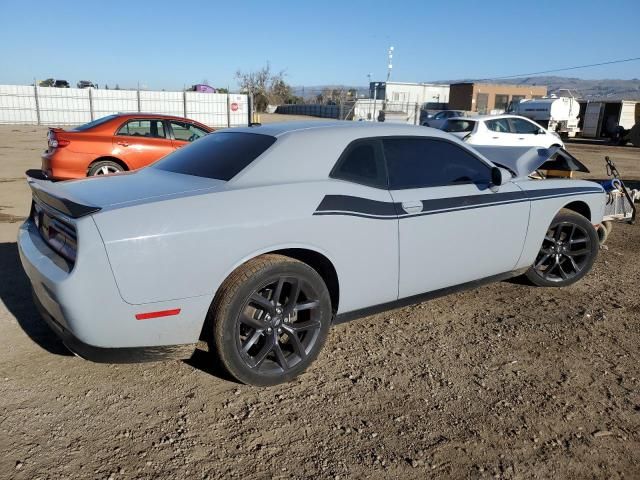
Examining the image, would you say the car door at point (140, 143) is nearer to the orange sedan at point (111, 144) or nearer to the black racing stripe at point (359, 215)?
the orange sedan at point (111, 144)

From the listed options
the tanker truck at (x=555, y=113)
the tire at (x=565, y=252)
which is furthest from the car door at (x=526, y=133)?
the tanker truck at (x=555, y=113)

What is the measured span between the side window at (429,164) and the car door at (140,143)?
6065 mm

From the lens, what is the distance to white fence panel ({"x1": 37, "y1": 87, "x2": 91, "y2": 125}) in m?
29.5

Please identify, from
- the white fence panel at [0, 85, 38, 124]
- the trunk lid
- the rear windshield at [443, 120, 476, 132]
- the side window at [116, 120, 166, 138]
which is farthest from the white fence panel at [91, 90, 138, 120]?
the trunk lid

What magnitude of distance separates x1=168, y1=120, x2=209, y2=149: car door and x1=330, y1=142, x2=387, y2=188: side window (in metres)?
6.41

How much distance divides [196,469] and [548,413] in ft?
6.32

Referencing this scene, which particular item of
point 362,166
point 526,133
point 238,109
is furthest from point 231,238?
point 238,109

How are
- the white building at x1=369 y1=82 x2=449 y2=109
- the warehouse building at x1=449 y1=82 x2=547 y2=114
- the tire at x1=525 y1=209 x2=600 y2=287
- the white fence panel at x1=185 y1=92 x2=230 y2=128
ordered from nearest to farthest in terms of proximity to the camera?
Answer: the tire at x1=525 y1=209 x2=600 y2=287 → the white fence panel at x1=185 y1=92 x2=230 y2=128 → the warehouse building at x1=449 y1=82 x2=547 y2=114 → the white building at x1=369 y1=82 x2=449 y2=109

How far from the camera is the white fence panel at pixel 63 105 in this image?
29516 mm

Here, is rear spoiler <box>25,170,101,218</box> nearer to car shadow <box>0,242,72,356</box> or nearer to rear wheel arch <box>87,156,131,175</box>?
car shadow <box>0,242,72,356</box>

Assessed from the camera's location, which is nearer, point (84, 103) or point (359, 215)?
point (359, 215)

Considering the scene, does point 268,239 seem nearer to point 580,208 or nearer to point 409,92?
point 580,208

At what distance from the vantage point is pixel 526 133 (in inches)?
611

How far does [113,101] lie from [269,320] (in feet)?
99.2
